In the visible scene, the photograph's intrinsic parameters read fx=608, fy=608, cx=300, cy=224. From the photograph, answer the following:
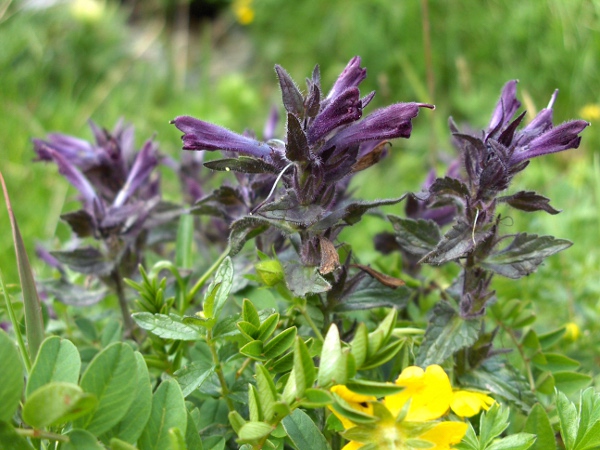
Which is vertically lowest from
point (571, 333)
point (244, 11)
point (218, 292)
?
point (571, 333)

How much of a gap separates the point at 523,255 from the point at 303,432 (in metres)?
0.34

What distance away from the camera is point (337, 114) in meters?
0.67

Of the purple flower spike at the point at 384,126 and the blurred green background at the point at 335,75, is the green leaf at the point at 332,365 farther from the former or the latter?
the blurred green background at the point at 335,75

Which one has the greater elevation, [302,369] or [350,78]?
[350,78]

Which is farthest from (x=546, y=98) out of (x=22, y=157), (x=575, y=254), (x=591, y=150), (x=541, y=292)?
(x=22, y=157)

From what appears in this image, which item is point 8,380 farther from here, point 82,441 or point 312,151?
point 312,151

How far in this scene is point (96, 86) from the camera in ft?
10.3

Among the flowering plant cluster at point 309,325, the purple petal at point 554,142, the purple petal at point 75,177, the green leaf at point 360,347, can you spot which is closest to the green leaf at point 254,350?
the flowering plant cluster at point 309,325

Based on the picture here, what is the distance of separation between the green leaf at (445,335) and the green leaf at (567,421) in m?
0.12

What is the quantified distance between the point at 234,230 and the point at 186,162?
1.71ft

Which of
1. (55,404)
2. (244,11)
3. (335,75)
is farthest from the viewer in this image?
(244,11)

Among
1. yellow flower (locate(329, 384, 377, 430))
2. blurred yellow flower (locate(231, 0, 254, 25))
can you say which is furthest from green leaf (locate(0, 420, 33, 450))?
blurred yellow flower (locate(231, 0, 254, 25))

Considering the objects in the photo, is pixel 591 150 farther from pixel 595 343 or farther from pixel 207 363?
pixel 207 363

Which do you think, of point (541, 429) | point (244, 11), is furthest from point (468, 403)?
point (244, 11)
